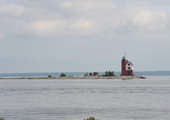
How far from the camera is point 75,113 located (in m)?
37.7

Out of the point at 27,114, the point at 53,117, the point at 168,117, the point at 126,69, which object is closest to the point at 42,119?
the point at 53,117

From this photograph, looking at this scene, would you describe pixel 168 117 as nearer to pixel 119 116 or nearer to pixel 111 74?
pixel 119 116

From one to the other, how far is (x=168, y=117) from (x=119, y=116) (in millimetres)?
5051

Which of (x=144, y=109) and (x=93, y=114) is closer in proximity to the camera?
(x=93, y=114)

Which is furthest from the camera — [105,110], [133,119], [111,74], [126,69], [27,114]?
[111,74]

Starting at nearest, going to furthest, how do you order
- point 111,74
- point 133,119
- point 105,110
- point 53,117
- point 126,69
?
point 133,119 < point 53,117 < point 105,110 < point 126,69 < point 111,74

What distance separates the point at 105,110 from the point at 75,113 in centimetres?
432

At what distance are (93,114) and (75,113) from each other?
86.0 inches

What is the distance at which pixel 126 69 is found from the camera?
15238cm

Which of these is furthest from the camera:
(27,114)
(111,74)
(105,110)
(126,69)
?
(111,74)

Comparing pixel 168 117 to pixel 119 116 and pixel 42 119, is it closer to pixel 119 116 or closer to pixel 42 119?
pixel 119 116

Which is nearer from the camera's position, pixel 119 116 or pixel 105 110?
pixel 119 116

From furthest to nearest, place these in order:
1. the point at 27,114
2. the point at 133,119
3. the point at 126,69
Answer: the point at 126,69, the point at 27,114, the point at 133,119

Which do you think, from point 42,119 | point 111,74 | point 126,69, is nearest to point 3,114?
point 42,119
